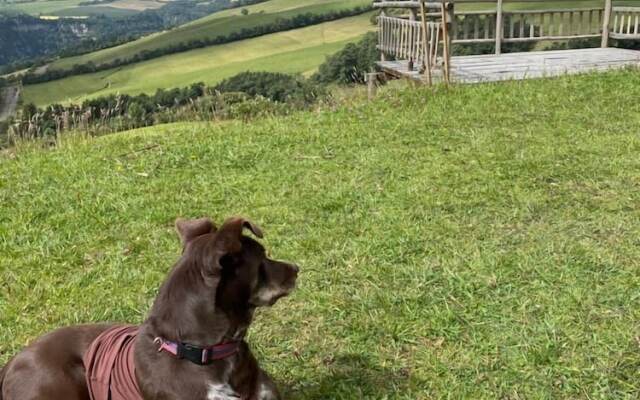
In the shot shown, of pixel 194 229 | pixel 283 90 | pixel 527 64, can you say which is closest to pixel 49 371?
pixel 194 229

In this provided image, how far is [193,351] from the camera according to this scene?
2.56m

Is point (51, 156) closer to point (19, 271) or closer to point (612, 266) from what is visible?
point (19, 271)

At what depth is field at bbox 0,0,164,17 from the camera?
155 meters

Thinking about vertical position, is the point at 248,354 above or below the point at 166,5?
above

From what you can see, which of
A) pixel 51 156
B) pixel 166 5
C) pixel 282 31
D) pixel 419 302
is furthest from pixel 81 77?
pixel 166 5

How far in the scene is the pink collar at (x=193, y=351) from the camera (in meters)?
2.56

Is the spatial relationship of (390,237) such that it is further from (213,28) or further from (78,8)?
(78,8)

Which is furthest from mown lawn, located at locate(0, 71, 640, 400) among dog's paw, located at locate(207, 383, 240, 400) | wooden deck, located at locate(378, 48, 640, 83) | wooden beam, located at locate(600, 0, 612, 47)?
wooden beam, located at locate(600, 0, 612, 47)

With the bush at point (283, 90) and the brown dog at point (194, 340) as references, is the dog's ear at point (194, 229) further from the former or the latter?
the bush at point (283, 90)

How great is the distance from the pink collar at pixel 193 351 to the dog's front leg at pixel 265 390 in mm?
352

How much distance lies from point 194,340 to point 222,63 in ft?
215

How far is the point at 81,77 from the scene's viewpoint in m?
63.7

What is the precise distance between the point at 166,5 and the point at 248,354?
577 ft

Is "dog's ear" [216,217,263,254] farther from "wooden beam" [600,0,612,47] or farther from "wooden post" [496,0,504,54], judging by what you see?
"wooden beam" [600,0,612,47]
